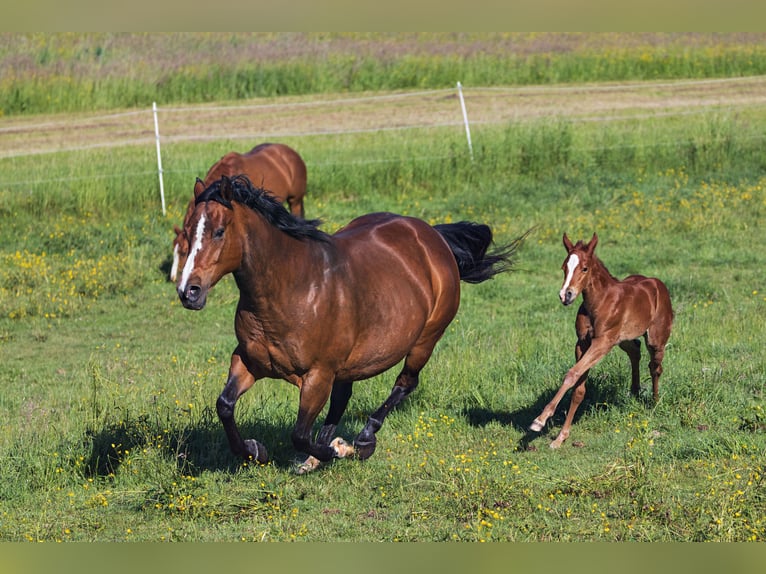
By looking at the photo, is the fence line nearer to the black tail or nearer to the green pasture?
the green pasture

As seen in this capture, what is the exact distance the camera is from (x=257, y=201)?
660cm

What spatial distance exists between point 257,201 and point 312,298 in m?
0.72

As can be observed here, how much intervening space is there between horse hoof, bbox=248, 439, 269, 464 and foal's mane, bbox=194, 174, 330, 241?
150cm

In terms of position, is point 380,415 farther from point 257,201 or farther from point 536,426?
point 257,201

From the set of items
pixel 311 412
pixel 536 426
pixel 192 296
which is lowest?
pixel 536 426

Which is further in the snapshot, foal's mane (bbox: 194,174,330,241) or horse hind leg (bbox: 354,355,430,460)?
horse hind leg (bbox: 354,355,430,460)

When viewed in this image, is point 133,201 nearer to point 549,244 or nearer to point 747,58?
point 549,244

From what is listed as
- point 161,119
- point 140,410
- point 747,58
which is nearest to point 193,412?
point 140,410

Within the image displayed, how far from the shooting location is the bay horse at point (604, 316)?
26.8ft

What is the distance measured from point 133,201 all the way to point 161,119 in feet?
23.9

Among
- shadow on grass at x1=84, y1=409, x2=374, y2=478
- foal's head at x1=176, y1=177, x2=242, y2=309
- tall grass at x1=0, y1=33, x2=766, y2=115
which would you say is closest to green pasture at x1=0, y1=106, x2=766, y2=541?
shadow on grass at x1=84, y1=409, x2=374, y2=478

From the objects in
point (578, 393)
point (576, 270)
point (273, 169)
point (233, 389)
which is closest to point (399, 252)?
point (576, 270)

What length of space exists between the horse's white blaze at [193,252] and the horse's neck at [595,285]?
11.3 feet

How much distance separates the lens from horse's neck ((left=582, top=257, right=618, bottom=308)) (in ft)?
27.6
